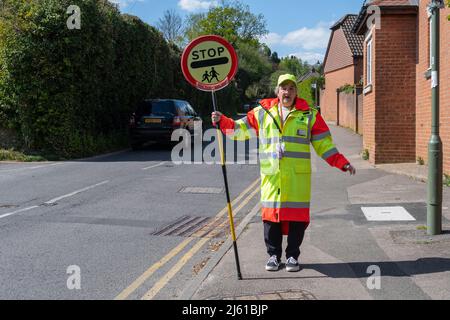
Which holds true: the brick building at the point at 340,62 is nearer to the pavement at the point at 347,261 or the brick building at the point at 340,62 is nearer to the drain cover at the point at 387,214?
the drain cover at the point at 387,214

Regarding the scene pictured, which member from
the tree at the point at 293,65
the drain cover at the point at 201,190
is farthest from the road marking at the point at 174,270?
the tree at the point at 293,65

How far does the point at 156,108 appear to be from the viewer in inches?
778

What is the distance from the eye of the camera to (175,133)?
1962cm

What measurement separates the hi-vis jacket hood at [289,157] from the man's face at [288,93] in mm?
96

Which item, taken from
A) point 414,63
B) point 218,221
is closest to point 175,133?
point 414,63

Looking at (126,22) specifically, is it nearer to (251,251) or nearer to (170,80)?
(170,80)

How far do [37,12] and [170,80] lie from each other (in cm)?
1149

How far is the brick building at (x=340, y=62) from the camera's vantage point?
36938 millimetres

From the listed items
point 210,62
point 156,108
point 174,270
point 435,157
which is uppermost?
point 156,108

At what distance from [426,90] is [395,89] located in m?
1.42

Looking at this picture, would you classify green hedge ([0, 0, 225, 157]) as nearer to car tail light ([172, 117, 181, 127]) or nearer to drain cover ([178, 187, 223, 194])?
car tail light ([172, 117, 181, 127])

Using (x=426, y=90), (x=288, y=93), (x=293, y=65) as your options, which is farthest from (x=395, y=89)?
(x=293, y=65)

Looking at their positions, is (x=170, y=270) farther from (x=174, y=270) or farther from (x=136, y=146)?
(x=136, y=146)

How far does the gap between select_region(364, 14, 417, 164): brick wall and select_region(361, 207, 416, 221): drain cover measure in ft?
19.1
